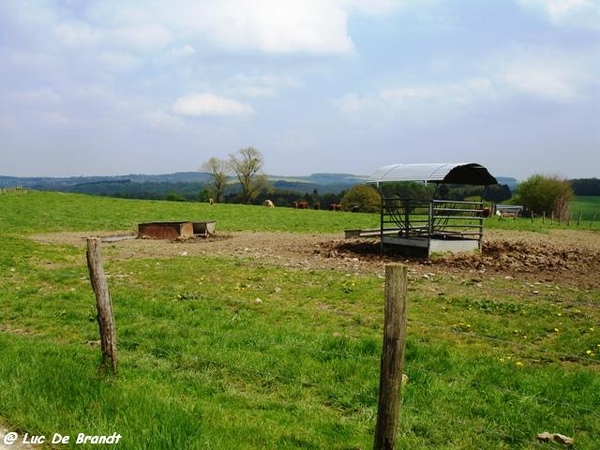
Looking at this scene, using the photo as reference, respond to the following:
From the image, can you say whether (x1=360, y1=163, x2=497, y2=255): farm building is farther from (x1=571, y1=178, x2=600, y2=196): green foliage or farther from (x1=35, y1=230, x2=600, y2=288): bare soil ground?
(x1=571, y1=178, x2=600, y2=196): green foliage

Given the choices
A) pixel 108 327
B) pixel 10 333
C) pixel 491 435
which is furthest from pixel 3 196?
pixel 491 435

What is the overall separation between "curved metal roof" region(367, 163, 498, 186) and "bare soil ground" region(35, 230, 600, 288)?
2.59 m

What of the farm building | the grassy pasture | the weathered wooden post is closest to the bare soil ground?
the farm building

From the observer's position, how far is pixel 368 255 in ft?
59.8

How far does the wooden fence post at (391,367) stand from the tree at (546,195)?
5713 cm

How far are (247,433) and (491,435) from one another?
243 centimetres

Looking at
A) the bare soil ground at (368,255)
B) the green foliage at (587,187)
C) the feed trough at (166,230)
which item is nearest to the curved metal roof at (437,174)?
the bare soil ground at (368,255)

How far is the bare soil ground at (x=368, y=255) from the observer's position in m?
15.2

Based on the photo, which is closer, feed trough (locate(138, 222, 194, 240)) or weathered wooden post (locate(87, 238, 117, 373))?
weathered wooden post (locate(87, 238, 117, 373))

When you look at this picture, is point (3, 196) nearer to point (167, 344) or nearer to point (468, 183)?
point (468, 183)

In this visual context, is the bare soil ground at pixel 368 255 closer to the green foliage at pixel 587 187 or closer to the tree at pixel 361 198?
the tree at pixel 361 198

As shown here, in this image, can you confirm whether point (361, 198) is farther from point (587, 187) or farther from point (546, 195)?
point (587, 187)

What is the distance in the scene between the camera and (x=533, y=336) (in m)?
8.66

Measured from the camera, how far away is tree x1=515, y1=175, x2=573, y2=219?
190ft
